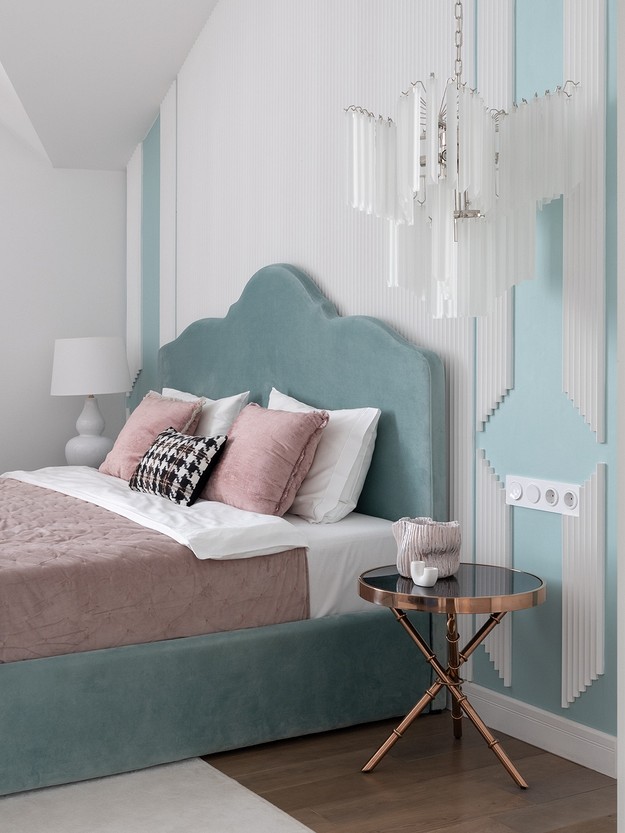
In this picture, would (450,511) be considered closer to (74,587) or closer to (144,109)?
(74,587)

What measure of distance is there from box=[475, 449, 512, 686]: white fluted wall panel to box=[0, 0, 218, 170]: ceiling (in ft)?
8.83

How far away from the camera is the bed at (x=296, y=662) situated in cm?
246

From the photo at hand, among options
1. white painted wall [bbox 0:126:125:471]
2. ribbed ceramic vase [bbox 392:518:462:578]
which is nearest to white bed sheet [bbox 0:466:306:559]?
ribbed ceramic vase [bbox 392:518:462:578]

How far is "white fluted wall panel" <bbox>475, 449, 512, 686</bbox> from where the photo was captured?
9.41 feet

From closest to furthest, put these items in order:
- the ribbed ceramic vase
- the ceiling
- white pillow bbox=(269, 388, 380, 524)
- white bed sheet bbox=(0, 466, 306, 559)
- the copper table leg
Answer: the copper table leg
the ribbed ceramic vase
white bed sheet bbox=(0, 466, 306, 559)
white pillow bbox=(269, 388, 380, 524)
the ceiling

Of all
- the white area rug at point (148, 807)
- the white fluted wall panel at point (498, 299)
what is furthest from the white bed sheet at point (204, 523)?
the white fluted wall panel at point (498, 299)

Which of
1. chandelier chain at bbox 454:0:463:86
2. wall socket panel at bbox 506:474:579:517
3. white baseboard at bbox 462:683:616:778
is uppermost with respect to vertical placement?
chandelier chain at bbox 454:0:463:86

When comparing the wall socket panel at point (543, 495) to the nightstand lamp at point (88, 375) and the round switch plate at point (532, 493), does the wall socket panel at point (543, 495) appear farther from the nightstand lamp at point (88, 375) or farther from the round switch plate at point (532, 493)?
the nightstand lamp at point (88, 375)

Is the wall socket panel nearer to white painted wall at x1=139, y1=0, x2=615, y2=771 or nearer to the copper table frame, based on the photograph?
white painted wall at x1=139, y1=0, x2=615, y2=771

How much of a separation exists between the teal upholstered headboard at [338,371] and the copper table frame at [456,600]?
1.45ft

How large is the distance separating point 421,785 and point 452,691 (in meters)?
0.25

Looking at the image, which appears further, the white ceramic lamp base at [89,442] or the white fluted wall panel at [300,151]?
the white ceramic lamp base at [89,442]

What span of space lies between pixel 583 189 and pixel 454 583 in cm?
108

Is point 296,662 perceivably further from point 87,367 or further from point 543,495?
point 87,367
